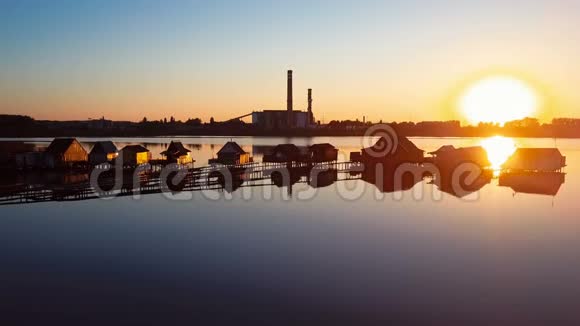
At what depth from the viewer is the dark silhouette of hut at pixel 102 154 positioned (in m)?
46.3

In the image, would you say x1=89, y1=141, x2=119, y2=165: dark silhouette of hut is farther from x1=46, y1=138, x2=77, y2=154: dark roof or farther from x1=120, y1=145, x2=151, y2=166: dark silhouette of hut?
x1=46, y1=138, x2=77, y2=154: dark roof

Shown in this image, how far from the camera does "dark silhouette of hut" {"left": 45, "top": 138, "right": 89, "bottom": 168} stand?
43875 mm

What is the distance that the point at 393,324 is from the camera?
11.3 m

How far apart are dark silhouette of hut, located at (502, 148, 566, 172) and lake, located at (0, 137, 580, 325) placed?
1698 centimetres

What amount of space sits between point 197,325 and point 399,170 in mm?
36834

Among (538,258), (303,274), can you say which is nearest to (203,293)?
(303,274)

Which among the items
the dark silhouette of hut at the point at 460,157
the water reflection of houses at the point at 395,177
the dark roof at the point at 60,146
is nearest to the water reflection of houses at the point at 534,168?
the dark silhouette of hut at the point at 460,157

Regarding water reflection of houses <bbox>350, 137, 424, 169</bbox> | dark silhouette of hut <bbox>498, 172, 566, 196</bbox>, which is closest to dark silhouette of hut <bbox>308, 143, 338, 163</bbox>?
water reflection of houses <bbox>350, 137, 424, 169</bbox>

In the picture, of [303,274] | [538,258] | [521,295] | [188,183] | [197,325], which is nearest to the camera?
[197,325]

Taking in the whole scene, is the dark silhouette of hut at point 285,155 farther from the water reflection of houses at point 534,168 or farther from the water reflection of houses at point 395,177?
the water reflection of houses at point 534,168

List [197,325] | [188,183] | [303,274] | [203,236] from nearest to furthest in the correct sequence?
[197,325] < [303,274] < [203,236] < [188,183]

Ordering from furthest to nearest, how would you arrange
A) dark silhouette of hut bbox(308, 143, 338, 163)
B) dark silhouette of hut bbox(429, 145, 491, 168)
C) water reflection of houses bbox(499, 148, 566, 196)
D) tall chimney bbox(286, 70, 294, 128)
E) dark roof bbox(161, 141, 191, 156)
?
tall chimney bbox(286, 70, 294, 128)
dark silhouette of hut bbox(308, 143, 338, 163)
dark roof bbox(161, 141, 191, 156)
dark silhouette of hut bbox(429, 145, 491, 168)
water reflection of houses bbox(499, 148, 566, 196)

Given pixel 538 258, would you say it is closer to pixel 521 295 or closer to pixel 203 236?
pixel 521 295

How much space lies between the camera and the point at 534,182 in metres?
37.5
